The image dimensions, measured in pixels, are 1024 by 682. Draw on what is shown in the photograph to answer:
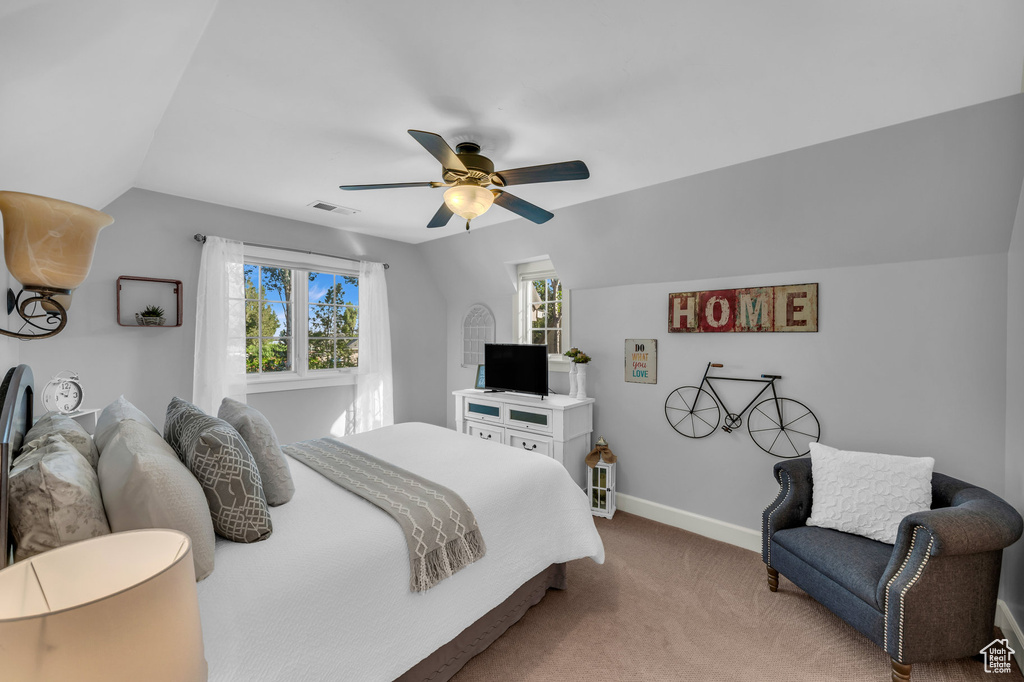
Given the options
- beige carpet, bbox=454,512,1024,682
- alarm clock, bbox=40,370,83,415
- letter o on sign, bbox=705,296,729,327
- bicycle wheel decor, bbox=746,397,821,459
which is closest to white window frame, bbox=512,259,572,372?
letter o on sign, bbox=705,296,729,327

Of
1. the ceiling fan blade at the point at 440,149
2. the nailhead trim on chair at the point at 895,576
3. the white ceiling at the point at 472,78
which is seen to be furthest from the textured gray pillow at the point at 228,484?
the nailhead trim on chair at the point at 895,576

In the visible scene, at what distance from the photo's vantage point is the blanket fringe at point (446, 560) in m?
1.61

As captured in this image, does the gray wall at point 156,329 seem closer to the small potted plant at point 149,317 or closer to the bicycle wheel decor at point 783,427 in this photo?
the small potted plant at point 149,317

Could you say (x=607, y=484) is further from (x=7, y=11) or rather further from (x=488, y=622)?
(x=7, y=11)

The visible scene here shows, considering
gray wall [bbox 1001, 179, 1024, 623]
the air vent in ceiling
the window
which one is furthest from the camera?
the window

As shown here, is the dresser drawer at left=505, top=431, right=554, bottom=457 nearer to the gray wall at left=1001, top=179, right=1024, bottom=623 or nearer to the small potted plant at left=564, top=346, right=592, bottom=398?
the small potted plant at left=564, top=346, right=592, bottom=398

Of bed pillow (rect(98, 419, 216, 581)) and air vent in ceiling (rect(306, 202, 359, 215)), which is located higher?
air vent in ceiling (rect(306, 202, 359, 215))

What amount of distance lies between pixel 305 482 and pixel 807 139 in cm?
298

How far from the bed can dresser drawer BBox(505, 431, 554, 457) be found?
1129 millimetres

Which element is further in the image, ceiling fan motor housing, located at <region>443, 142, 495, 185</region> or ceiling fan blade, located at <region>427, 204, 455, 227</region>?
ceiling fan blade, located at <region>427, 204, 455, 227</region>

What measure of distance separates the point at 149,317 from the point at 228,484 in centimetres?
233

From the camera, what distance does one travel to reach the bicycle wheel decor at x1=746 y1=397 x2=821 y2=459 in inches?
112

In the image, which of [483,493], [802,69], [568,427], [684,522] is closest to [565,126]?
[802,69]

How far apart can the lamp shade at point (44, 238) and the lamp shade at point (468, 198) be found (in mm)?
1407
